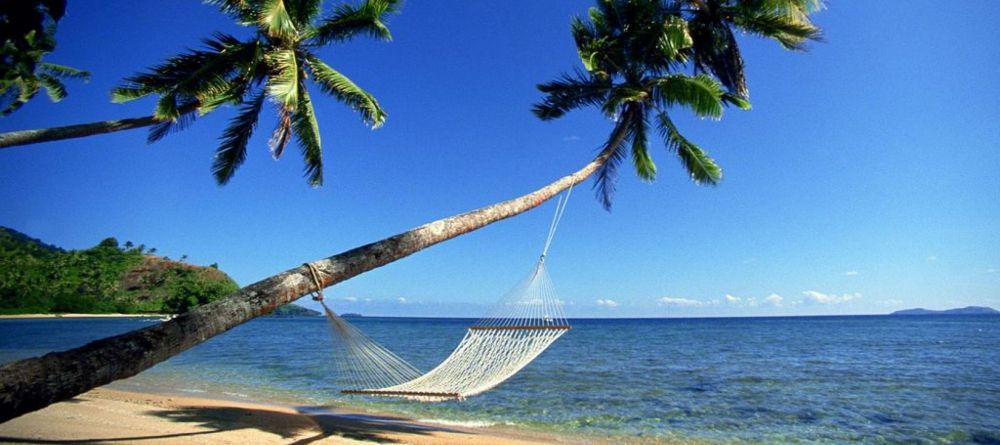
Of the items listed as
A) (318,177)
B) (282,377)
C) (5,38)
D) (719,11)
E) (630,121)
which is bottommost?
(282,377)

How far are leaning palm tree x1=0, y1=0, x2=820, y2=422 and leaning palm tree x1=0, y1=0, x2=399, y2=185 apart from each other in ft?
6.44

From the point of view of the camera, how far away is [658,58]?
5.45 meters

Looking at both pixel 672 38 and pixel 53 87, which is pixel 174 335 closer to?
pixel 672 38

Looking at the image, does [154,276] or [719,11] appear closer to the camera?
[719,11]

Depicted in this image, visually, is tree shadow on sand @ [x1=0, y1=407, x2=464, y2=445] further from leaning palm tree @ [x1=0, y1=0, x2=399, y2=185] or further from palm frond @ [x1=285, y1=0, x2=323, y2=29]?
palm frond @ [x1=285, y1=0, x2=323, y2=29]

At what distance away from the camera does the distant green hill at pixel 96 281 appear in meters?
34.8

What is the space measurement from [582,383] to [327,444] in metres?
5.15

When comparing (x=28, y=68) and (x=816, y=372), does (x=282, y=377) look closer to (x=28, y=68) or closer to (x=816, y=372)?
(x=28, y=68)

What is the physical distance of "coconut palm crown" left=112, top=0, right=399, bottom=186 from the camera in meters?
4.30

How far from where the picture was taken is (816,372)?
10.4 meters

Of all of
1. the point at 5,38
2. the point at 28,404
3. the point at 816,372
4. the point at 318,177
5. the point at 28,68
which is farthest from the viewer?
the point at 816,372

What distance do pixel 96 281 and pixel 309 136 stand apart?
4742 cm

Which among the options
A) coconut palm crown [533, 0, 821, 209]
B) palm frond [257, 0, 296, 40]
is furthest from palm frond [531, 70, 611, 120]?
palm frond [257, 0, 296, 40]

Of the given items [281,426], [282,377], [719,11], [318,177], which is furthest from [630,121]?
[282,377]
